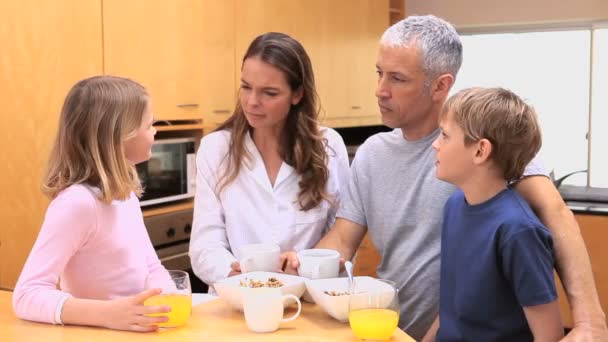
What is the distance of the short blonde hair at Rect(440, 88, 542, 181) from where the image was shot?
60.4 inches

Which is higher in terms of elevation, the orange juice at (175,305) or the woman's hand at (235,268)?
the orange juice at (175,305)

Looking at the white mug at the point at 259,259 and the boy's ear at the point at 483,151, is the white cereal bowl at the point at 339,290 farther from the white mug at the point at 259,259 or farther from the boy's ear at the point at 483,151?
the boy's ear at the point at 483,151

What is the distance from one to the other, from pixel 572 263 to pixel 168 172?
2198mm

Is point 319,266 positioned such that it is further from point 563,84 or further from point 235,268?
point 563,84

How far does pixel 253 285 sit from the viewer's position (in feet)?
5.22

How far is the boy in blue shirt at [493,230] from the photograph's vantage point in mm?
1446

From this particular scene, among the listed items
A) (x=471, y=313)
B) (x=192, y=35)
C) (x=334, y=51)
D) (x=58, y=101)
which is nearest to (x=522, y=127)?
(x=471, y=313)

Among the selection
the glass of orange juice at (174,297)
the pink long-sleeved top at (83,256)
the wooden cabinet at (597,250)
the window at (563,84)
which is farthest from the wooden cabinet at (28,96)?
the window at (563,84)

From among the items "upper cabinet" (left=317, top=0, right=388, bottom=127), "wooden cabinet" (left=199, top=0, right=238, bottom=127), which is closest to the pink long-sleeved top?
"wooden cabinet" (left=199, top=0, right=238, bottom=127)

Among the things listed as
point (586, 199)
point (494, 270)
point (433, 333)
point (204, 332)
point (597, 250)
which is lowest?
point (597, 250)

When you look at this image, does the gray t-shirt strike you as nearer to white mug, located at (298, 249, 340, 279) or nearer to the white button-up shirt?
the white button-up shirt

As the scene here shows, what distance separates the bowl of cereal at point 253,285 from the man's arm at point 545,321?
483mm

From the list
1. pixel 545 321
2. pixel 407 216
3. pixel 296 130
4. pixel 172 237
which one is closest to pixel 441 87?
pixel 407 216

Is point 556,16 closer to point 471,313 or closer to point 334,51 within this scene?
point 334,51
